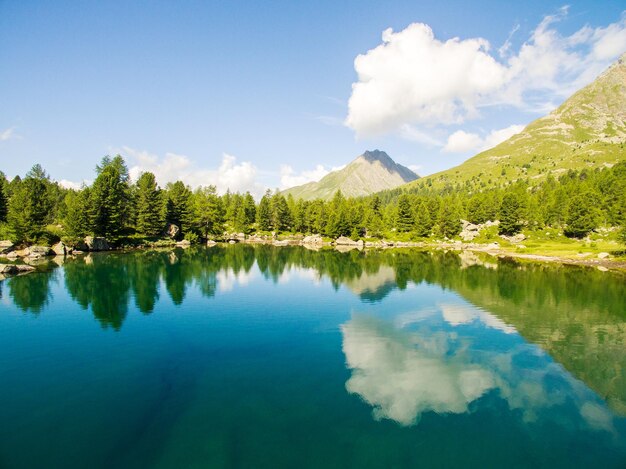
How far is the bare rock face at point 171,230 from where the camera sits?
5408 inches

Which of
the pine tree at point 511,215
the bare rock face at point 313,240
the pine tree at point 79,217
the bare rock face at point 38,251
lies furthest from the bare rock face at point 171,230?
the pine tree at point 511,215

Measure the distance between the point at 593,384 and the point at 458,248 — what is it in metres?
117

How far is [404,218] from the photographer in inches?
6708

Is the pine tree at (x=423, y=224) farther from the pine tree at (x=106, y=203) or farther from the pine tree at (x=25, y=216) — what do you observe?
the pine tree at (x=25, y=216)

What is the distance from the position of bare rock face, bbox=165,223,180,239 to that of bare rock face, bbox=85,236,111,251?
102ft

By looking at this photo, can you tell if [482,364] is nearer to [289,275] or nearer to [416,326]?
[416,326]

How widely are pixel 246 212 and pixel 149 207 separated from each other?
6271cm

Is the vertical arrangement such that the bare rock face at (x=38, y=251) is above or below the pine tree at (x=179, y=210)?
below

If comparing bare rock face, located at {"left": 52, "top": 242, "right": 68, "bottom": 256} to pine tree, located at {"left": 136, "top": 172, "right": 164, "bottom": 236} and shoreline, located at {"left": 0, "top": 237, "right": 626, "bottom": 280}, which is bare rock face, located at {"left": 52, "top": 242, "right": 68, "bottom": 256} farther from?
pine tree, located at {"left": 136, "top": 172, "right": 164, "bottom": 236}

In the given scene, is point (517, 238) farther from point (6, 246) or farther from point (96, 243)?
point (6, 246)

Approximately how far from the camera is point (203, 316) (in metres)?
40.7

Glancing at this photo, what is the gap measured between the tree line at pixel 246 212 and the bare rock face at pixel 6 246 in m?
3.03

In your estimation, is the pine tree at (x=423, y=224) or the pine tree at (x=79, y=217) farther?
the pine tree at (x=423, y=224)

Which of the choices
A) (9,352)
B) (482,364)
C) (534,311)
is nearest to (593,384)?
(482,364)
